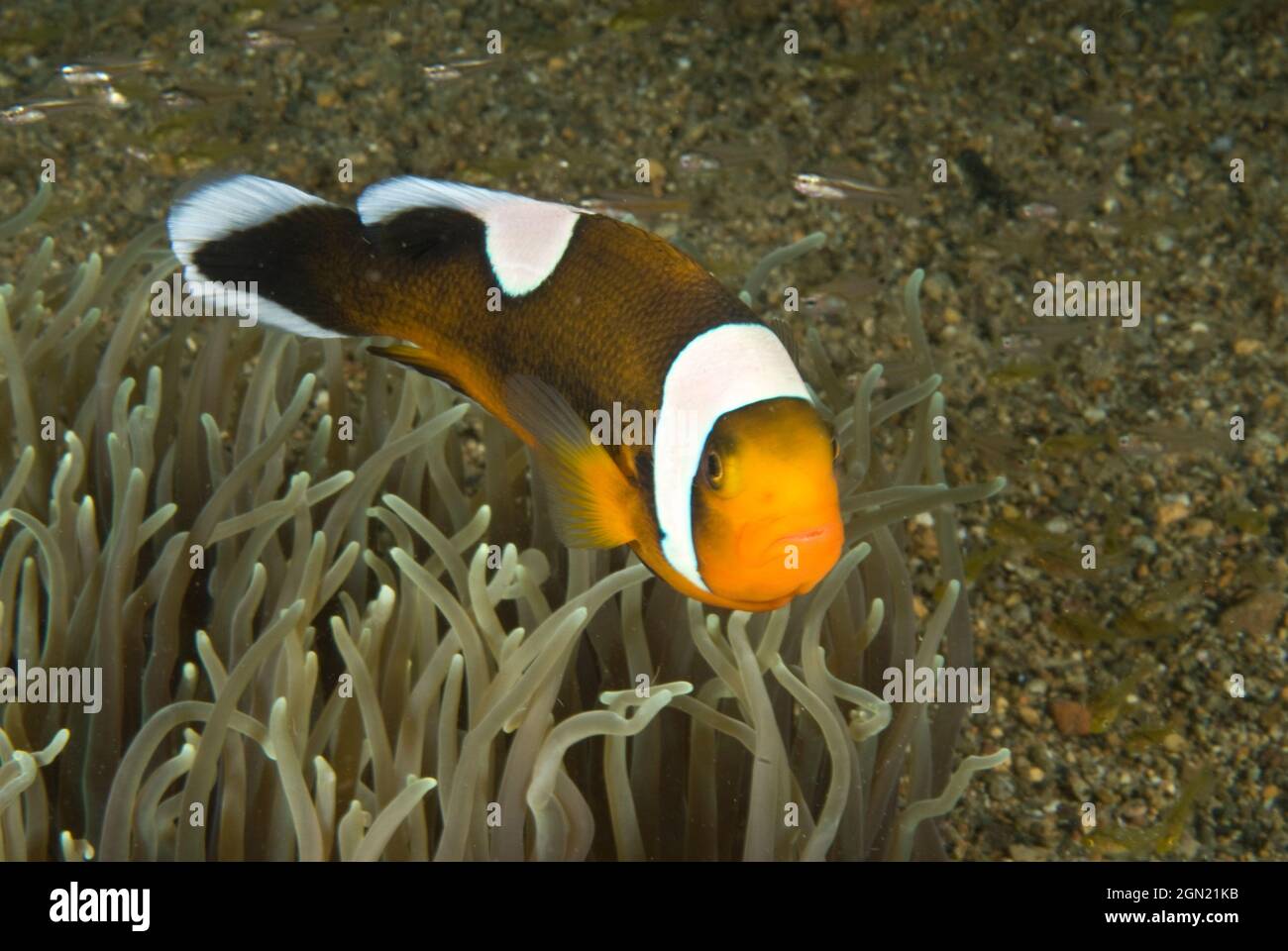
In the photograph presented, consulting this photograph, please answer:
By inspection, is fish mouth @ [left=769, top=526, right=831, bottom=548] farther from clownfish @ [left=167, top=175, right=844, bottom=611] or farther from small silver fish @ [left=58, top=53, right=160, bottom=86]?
small silver fish @ [left=58, top=53, right=160, bottom=86]

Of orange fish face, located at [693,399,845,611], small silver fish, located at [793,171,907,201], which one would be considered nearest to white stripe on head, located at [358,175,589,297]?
orange fish face, located at [693,399,845,611]

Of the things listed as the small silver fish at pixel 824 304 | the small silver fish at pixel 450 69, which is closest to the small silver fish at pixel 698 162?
the small silver fish at pixel 824 304

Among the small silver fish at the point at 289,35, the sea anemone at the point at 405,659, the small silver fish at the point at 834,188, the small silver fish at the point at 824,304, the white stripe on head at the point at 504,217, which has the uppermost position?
the small silver fish at the point at 289,35

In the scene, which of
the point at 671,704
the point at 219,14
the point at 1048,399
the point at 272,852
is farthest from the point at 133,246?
the point at 1048,399

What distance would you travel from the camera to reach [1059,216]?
2820 millimetres

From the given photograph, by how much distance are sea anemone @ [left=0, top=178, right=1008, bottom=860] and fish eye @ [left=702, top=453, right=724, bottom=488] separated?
0.28m

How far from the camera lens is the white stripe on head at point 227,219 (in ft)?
4.51

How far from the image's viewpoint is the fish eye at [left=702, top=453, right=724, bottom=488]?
1016 mm

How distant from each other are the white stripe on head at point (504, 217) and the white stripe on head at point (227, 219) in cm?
11

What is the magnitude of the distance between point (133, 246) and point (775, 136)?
5.58 ft

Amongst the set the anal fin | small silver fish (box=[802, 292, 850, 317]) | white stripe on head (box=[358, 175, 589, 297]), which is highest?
small silver fish (box=[802, 292, 850, 317])

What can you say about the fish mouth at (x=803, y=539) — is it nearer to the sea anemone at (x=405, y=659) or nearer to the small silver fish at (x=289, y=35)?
the sea anemone at (x=405, y=659)

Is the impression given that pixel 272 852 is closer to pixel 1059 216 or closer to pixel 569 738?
pixel 569 738

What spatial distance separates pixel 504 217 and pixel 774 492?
507mm
